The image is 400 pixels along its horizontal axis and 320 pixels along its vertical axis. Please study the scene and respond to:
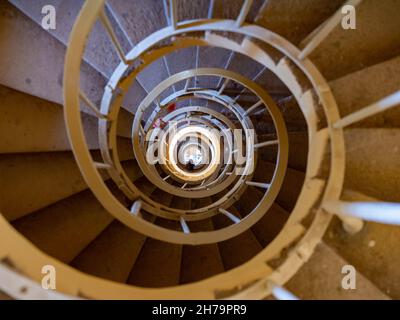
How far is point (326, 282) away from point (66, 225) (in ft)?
7.60

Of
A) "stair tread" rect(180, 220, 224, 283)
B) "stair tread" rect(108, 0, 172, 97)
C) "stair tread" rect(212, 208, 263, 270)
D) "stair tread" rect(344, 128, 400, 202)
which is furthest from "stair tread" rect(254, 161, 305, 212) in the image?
"stair tread" rect(108, 0, 172, 97)

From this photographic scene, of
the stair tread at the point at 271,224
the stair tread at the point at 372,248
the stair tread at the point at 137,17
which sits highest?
the stair tread at the point at 137,17

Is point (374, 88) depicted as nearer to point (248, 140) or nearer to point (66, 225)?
point (248, 140)

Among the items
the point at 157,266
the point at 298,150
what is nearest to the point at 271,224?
the point at 298,150

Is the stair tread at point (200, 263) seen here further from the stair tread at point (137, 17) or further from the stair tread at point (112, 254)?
the stair tread at point (137, 17)

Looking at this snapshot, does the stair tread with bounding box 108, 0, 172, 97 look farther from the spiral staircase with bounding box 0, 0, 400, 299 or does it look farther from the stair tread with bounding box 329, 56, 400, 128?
the stair tread with bounding box 329, 56, 400, 128

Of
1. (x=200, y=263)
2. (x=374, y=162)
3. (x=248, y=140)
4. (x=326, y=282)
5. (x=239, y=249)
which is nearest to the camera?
(x=326, y=282)

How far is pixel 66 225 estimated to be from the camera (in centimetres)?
263

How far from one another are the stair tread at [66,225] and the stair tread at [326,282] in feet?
6.82

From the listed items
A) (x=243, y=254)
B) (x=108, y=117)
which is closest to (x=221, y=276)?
(x=108, y=117)

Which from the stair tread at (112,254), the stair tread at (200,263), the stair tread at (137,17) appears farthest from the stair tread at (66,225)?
the stair tread at (137,17)

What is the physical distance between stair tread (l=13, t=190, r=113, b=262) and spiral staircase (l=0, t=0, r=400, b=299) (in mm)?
11

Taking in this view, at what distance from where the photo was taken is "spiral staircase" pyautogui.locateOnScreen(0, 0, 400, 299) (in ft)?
4.66

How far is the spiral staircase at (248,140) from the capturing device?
1.42 meters
